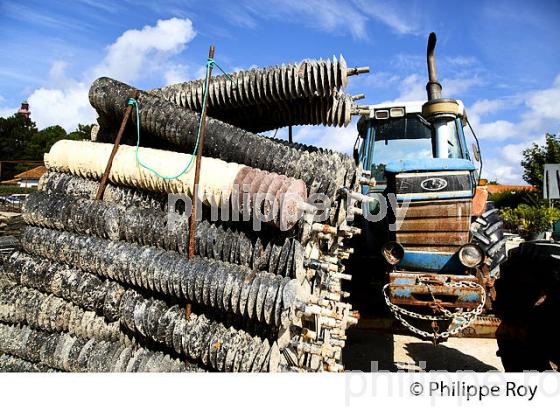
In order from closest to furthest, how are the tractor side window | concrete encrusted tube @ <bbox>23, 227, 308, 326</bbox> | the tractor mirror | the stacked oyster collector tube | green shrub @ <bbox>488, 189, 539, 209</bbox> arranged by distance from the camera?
concrete encrusted tube @ <bbox>23, 227, 308, 326</bbox>, the stacked oyster collector tube, the tractor side window, the tractor mirror, green shrub @ <bbox>488, 189, 539, 209</bbox>

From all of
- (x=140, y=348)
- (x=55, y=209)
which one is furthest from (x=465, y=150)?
(x=55, y=209)

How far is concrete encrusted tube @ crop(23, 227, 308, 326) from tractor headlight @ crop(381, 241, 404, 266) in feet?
3.02

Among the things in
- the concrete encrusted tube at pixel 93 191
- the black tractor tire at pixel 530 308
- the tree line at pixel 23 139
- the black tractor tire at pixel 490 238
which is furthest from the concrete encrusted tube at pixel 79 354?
the tree line at pixel 23 139

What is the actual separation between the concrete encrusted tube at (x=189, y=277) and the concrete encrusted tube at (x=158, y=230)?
0.07 m

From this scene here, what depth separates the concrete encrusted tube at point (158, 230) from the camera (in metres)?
2.77

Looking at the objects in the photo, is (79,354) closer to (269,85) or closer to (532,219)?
(269,85)

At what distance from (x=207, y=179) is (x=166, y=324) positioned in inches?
43.0

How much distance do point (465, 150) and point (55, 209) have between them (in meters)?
4.51

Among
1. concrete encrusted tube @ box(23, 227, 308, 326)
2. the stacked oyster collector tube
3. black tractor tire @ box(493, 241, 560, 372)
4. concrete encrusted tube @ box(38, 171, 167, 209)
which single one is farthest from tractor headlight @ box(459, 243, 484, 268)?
concrete encrusted tube @ box(38, 171, 167, 209)

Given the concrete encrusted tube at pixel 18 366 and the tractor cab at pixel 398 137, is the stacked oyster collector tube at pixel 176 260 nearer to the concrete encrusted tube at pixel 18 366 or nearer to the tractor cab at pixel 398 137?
the concrete encrusted tube at pixel 18 366

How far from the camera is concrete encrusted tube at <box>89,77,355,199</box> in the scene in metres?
3.16

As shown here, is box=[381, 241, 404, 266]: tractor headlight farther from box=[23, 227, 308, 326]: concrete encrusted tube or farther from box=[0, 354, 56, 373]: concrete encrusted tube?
box=[0, 354, 56, 373]: concrete encrusted tube

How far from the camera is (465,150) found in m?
4.79
